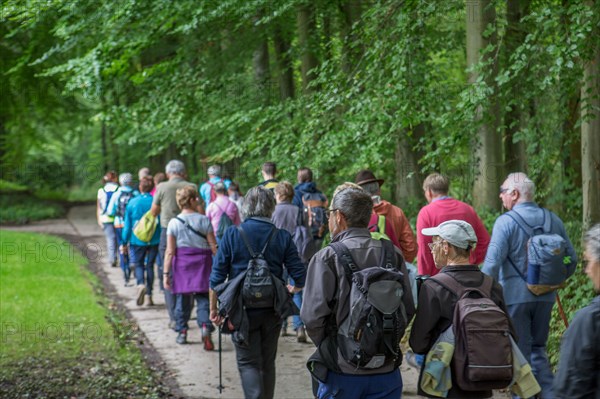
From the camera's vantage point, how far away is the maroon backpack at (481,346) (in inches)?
188

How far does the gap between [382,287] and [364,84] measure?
7771mm

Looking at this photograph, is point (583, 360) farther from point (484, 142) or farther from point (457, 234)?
point (484, 142)

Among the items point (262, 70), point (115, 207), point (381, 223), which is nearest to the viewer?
point (381, 223)

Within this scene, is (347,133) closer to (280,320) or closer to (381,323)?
(280,320)

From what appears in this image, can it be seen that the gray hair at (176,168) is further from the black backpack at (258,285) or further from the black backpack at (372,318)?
the black backpack at (372,318)

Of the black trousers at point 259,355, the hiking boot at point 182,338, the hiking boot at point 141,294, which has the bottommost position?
the hiking boot at point 182,338

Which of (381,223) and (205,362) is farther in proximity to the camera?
(205,362)

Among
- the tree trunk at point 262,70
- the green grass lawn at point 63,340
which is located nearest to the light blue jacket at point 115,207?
the green grass lawn at point 63,340

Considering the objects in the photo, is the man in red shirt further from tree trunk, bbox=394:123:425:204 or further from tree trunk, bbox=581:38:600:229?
tree trunk, bbox=394:123:425:204

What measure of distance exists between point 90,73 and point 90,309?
526 centimetres

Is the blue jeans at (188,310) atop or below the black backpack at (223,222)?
below

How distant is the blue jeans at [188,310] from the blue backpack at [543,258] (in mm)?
4296

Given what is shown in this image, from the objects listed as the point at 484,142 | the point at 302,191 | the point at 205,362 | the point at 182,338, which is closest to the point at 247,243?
the point at 205,362

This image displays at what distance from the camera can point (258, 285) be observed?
23.1 feet
